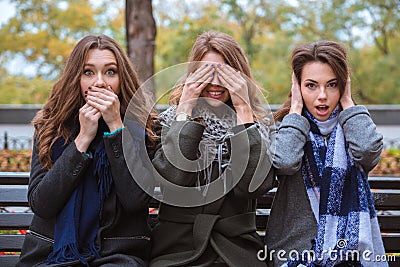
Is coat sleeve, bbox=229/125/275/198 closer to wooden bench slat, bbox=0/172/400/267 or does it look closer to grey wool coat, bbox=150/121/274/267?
grey wool coat, bbox=150/121/274/267

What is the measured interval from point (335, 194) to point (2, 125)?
12203 millimetres

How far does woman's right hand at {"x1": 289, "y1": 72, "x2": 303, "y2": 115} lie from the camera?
3100 mm

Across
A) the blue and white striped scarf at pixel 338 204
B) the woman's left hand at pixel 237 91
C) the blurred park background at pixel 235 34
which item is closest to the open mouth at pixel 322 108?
the blue and white striped scarf at pixel 338 204

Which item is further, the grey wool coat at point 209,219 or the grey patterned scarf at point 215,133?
the grey patterned scarf at point 215,133

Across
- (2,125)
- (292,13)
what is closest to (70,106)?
(2,125)

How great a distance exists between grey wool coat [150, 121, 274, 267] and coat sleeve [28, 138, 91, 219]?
15.3 inches

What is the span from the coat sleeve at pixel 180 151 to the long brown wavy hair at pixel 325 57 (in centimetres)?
64

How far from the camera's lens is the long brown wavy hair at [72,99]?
306cm

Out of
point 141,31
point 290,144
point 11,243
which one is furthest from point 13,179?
point 141,31

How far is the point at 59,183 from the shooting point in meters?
2.87

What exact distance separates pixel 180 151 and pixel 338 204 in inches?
32.8

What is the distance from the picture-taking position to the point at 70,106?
10.1ft

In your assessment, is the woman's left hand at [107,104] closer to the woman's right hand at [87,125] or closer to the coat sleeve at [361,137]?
the woman's right hand at [87,125]
